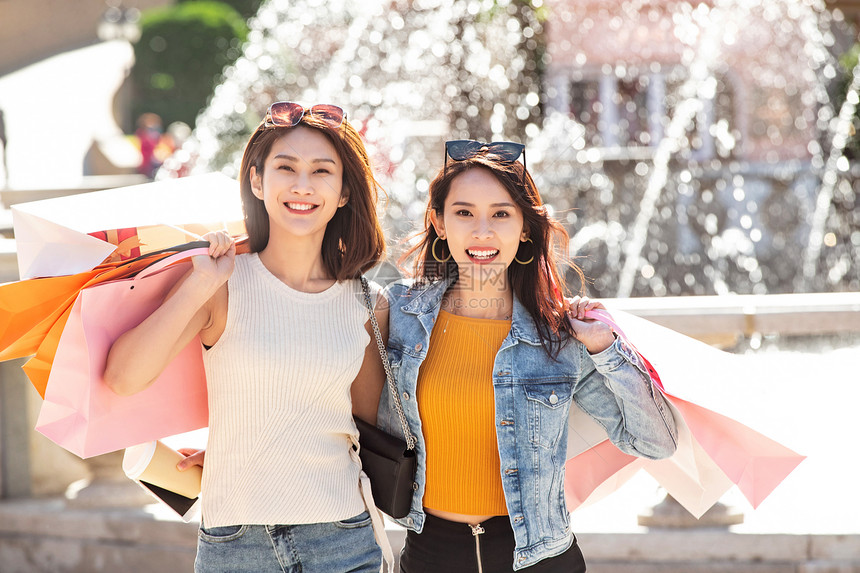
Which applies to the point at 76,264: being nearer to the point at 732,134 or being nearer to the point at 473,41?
the point at 473,41

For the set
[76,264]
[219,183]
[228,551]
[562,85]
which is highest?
[562,85]

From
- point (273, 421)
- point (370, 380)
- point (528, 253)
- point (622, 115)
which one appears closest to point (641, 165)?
point (622, 115)

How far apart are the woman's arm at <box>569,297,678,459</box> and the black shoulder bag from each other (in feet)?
1.65

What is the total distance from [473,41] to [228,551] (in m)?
9.60

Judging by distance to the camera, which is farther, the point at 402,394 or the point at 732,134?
the point at 732,134

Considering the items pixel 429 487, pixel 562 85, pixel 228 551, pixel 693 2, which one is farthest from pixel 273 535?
pixel 693 2

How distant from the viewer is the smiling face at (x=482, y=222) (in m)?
2.37

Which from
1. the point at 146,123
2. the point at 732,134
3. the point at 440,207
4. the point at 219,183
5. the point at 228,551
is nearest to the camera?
the point at 228,551

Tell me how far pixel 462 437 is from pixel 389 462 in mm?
209

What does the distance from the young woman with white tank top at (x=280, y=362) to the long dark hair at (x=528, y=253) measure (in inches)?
9.6

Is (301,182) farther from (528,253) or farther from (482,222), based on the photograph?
(528,253)

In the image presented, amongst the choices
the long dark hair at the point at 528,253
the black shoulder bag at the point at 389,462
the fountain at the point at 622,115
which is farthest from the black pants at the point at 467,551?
the fountain at the point at 622,115

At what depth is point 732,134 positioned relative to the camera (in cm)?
→ 1373

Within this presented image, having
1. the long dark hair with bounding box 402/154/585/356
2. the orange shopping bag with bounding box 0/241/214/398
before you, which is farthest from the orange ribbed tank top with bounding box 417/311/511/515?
the orange shopping bag with bounding box 0/241/214/398
